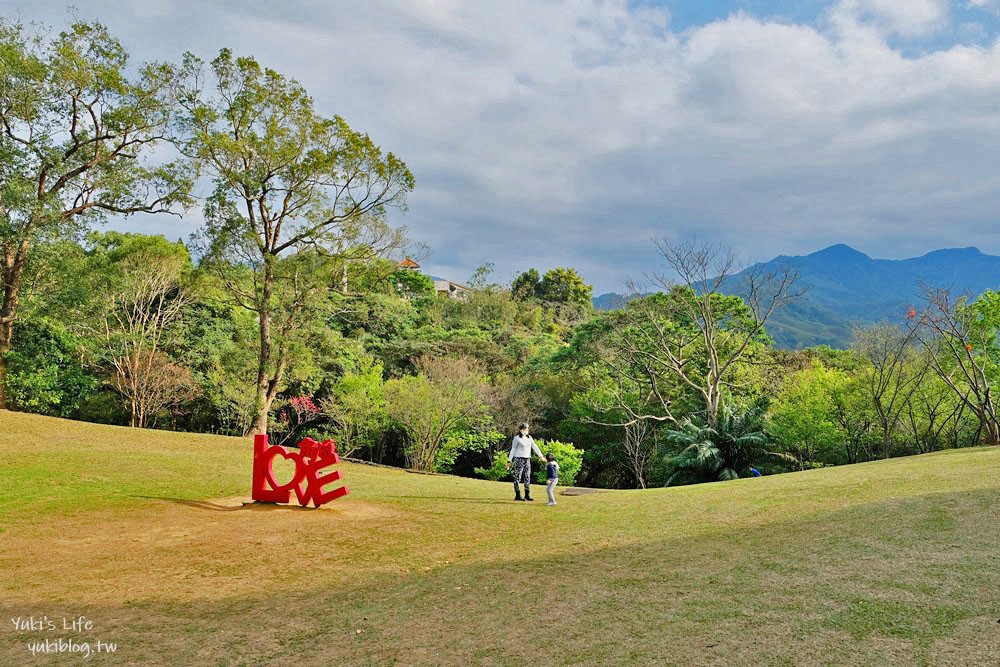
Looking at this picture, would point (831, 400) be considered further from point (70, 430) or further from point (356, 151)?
point (70, 430)

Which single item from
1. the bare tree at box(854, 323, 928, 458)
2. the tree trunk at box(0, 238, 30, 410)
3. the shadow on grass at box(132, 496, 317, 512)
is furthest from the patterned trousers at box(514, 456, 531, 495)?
the tree trunk at box(0, 238, 30, 410)

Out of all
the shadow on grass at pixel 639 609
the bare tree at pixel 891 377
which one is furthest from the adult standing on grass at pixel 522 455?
the bare tree at pixel 891 377

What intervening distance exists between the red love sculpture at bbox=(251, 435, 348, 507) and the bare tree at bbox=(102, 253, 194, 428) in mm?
18778

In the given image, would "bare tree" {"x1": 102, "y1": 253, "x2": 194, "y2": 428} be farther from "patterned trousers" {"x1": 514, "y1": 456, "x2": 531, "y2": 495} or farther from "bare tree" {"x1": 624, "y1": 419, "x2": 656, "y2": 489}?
"patterned trousers" {"x1": 514, "y1": 456, "x2": 531, "y2": 495}

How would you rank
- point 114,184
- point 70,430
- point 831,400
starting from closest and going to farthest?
point 70,430 → point 114,184 → point 831,400

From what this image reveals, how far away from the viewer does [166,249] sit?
2727 cm

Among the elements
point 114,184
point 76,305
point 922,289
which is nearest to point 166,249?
point 76,305

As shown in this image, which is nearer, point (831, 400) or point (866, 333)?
point (831, 400)

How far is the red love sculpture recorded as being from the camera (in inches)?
391

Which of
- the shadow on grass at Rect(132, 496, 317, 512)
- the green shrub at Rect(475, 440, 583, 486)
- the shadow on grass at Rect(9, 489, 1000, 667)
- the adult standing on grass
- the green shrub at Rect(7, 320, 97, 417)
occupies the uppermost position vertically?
the green shrub at Rect(7, 320, 97, 417)

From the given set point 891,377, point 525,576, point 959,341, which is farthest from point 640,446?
point 525,576

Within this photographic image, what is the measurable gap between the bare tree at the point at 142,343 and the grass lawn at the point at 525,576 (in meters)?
16.9

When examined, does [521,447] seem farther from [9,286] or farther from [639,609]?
[9,286]

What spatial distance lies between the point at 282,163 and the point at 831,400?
21.5 meters
